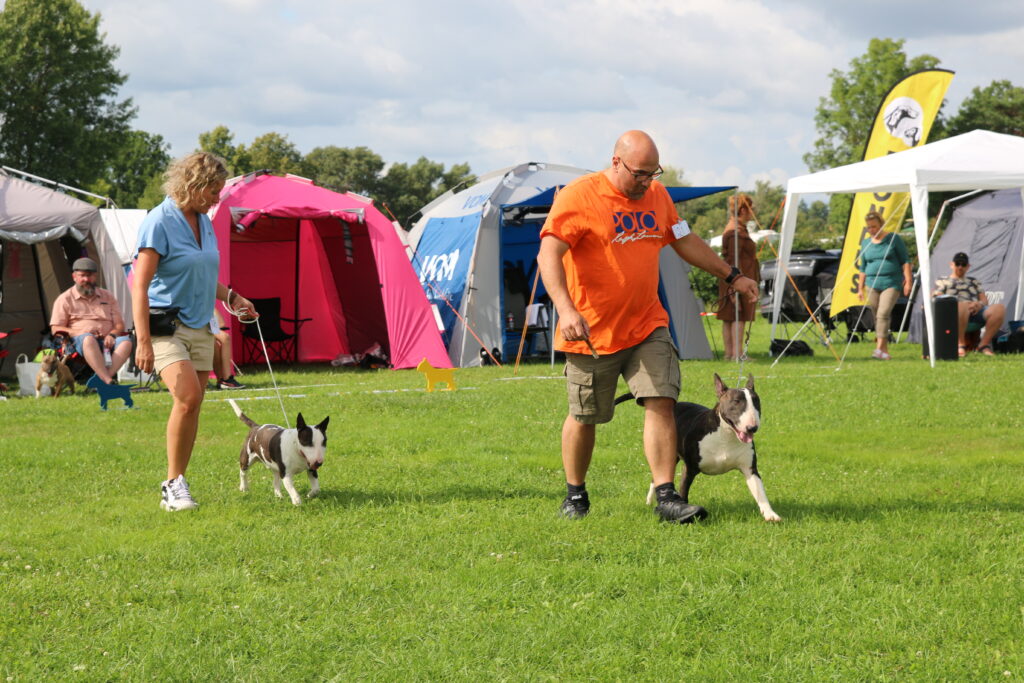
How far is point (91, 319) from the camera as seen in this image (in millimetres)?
10984

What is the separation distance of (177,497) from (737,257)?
849 cm

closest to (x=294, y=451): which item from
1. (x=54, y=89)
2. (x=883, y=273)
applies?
(x=883, y=273)

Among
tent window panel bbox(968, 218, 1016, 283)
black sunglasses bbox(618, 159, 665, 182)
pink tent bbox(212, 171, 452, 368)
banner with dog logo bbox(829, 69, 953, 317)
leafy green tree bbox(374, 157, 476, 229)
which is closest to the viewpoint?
black sunglasses bbox(618, 159, 665, 182)

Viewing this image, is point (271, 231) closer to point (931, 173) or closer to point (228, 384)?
point (228, 384)

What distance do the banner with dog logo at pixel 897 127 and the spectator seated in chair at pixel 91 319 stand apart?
1008 centimetres

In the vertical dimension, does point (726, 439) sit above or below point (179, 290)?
below

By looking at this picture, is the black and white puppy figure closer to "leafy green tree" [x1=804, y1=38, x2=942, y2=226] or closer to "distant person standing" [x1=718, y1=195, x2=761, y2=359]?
"distant person standing" [x1=718, y1=195, x2=761, y2=359]

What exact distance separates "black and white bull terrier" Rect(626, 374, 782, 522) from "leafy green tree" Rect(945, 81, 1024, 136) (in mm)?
47823

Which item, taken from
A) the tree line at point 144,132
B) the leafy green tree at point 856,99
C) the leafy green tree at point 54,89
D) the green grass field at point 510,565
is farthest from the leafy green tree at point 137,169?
the green grass field at point 510,565

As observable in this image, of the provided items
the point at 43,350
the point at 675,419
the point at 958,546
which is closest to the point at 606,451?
the point at 675,419

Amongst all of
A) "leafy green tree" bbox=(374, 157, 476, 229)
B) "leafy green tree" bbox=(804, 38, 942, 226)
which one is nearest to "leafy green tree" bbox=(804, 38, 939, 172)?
"leafy green tree" bbox=(804, 38, 942, 226)

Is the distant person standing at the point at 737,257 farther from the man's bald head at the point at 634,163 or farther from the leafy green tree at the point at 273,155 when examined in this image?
the leafy green tree at the point at 273,155

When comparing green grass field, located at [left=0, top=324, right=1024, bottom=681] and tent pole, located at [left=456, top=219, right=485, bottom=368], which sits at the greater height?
tent pole, located at [left=456, top=219, right=485, bottom=368]

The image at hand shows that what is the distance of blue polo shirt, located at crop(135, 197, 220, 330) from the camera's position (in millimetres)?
5137
